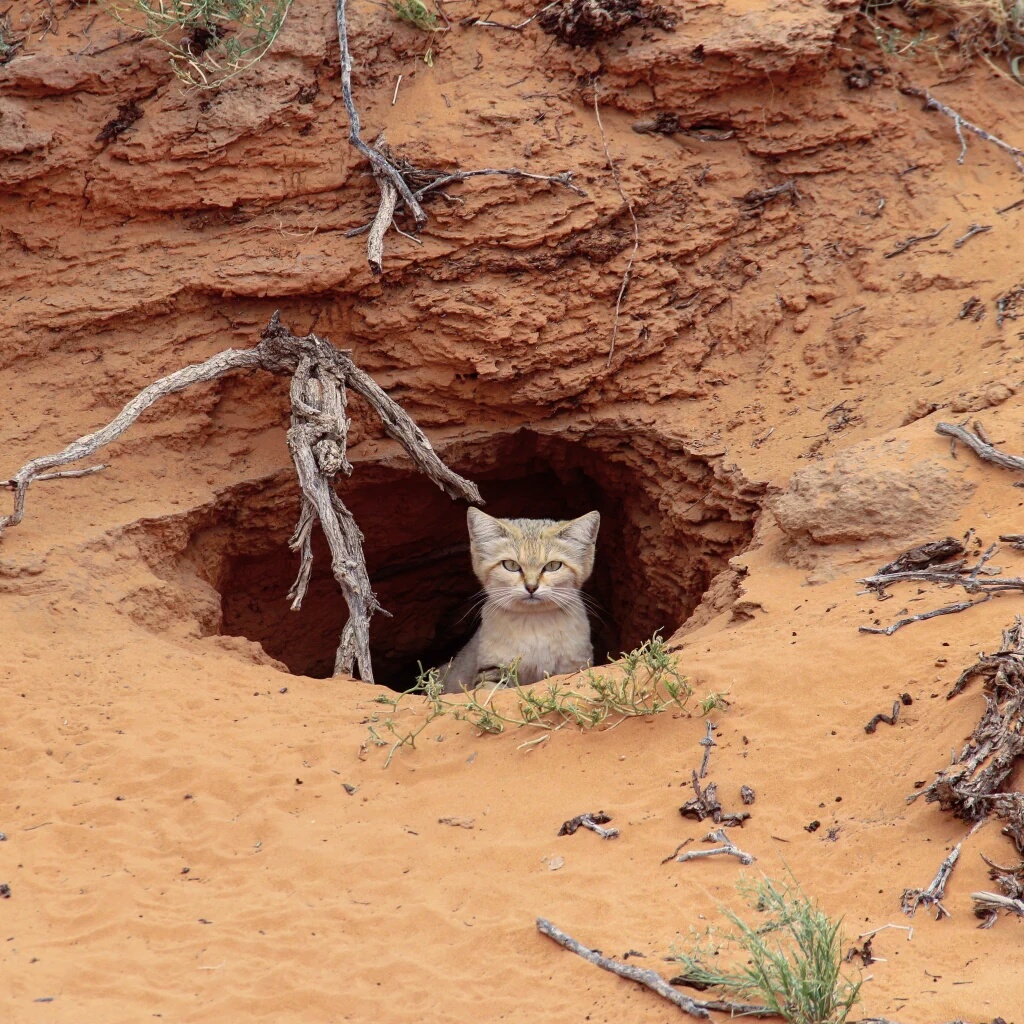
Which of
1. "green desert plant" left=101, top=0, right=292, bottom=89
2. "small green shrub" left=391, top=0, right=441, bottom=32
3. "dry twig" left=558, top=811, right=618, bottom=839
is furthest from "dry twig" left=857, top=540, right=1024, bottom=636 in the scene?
"green desert plant" left=101, top=0, right=292, bottom=89

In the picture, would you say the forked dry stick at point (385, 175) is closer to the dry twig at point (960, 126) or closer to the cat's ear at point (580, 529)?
the cat's ear at point (580, 529)

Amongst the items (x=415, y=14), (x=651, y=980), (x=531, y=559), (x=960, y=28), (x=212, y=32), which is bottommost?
(x=531, y=559)

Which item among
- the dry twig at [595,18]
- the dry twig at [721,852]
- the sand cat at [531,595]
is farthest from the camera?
the dry twig at [595,18]

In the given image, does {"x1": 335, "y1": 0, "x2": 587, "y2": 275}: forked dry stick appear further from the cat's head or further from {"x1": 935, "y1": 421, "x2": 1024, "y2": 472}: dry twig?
{"x1": 935, "y1": 421, "x2": 1024, "y2": 472}: dry twig

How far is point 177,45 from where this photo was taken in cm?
694

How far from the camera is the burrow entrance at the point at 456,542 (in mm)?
7199

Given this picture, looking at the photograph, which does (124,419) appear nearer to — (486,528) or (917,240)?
(486,528)

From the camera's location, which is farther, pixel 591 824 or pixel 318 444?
pixel 318 444

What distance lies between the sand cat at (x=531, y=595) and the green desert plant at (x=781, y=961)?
3361 millimetres

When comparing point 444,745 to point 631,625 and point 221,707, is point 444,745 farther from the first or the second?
point 631,625

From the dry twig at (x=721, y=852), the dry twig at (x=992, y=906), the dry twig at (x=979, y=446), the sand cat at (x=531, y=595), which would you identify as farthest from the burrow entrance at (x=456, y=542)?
the dry twig at (x=992, y=906)

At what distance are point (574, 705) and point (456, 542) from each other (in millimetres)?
4645

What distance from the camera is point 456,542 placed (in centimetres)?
906

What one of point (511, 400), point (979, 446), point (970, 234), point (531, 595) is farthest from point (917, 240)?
point (531, 595)
